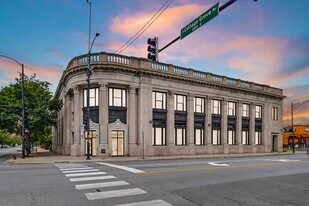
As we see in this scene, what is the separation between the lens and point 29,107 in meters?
33.3

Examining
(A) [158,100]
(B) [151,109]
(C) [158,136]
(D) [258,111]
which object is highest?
(A) [158,100]

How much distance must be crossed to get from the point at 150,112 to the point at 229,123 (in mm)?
14630

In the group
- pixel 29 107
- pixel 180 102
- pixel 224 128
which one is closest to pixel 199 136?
pixel 224 128

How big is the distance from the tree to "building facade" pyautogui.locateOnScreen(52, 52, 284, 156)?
8.46 ft

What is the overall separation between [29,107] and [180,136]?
63.4 ft

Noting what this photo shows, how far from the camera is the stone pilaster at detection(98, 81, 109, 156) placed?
95.9 feet

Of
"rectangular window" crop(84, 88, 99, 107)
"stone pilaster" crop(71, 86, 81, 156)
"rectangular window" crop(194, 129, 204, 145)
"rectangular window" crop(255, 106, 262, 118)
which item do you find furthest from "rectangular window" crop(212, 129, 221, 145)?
"stone pilaster" crop(71, 86, 81, 156)

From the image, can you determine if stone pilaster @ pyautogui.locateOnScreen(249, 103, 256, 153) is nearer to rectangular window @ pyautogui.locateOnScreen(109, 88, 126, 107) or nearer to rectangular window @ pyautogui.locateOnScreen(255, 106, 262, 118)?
rectangular window @ pyautogui.locateOnScreen(255, 106, 262, 118)

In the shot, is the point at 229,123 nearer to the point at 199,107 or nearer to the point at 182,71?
the point at 199,107

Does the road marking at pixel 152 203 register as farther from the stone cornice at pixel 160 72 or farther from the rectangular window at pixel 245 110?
the rectangular window at pixel 245 110

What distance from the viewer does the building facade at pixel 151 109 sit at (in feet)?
98.8

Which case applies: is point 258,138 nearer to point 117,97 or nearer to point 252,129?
point 252,129

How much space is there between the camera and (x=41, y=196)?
842 centimetres

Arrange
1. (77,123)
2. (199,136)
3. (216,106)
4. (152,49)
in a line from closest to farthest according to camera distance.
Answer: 1. (152,49)
2. (77,123)
3. (199,136)
4. (216,106)
